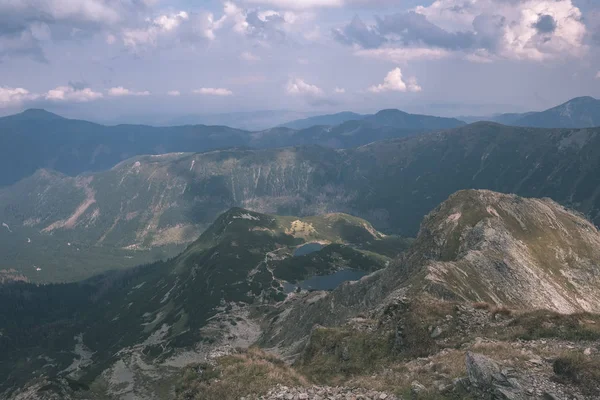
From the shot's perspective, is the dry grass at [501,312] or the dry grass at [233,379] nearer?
the dry grass at [233,379]

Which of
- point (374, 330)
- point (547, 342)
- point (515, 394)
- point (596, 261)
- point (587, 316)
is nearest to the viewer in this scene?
point (515, 394)

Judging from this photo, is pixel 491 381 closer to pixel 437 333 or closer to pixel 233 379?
pixel 437 333

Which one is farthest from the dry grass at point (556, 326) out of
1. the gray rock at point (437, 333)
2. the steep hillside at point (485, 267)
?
the steep hillside at point (485, 267)

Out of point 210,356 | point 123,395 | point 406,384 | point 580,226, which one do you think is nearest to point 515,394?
point 406,384

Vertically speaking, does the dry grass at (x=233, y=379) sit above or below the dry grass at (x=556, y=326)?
below

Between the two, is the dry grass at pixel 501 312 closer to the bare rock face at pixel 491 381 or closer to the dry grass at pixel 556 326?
the dry grass at pixel 556 326

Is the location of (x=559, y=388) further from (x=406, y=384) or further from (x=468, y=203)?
(x=468, y=203)

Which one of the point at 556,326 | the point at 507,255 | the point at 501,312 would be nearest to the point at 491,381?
Result: the point at 556,326

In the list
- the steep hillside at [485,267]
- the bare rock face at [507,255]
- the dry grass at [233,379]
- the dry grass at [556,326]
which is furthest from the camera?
the bare rock face at [507,255]
